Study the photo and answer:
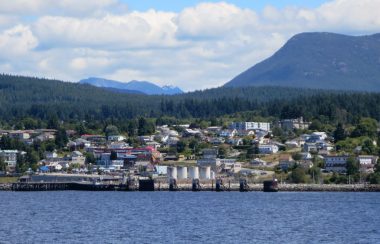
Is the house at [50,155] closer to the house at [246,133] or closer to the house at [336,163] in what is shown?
the house at [246,133]

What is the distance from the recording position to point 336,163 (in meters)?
147

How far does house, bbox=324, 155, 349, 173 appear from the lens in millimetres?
144750

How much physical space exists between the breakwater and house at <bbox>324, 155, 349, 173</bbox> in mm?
12450

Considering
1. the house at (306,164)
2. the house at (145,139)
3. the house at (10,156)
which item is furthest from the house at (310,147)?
the house at (10,156)

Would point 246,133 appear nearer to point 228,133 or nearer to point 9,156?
point 228,133

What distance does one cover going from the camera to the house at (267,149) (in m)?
166

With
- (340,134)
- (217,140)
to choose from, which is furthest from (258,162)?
(217,140)

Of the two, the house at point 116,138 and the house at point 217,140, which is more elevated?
the house at point 116,138

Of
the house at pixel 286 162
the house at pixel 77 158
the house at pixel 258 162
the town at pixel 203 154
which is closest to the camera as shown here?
the town at pixel 203 154

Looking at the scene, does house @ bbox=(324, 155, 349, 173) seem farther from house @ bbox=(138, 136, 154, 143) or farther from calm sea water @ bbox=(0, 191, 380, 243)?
house @ bbox=(138, 136, 154, 143)

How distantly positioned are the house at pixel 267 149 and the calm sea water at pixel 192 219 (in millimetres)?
46741

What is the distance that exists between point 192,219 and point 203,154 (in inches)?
Result: 3370

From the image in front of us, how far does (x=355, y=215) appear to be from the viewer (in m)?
86.4

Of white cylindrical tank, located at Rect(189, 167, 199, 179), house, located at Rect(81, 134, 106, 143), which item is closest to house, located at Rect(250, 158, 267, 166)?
white cylindrical tank, located at Rect(189, 167, 199, 179)
